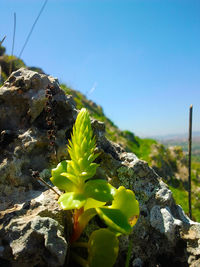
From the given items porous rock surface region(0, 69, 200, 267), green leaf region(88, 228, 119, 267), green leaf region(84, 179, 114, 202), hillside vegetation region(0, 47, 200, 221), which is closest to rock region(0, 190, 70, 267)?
porous rock surface region(0, 69, 200, 267)

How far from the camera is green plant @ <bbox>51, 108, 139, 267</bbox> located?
2.25 m

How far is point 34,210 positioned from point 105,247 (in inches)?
37.1

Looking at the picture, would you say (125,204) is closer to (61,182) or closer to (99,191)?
(99,191)

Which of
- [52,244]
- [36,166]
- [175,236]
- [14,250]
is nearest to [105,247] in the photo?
[52,244]

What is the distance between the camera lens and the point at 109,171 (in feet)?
11.0

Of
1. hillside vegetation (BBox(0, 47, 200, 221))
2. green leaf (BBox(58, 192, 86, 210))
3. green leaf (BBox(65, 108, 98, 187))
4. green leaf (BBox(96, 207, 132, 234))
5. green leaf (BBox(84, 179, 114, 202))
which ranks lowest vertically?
hillside vegetation (BBox(0, 47, 200, 221))

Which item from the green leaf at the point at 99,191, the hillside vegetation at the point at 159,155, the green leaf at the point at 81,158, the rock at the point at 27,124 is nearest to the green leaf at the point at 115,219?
the green leaf at the point at 99,191

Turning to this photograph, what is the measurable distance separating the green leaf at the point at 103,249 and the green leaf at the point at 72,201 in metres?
0.42

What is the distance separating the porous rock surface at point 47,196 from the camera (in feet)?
7.60

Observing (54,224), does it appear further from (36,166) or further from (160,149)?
(160,149)

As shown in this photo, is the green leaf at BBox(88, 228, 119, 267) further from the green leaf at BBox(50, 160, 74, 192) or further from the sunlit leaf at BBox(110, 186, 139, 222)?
the green leaf at BBox(50, 160, 74, 192)

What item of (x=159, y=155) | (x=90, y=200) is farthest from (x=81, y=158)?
(x=159, y=155)

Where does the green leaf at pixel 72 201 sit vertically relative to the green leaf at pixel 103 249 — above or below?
above

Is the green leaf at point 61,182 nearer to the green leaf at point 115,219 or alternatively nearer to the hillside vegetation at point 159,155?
the green leaf at point 115,219
